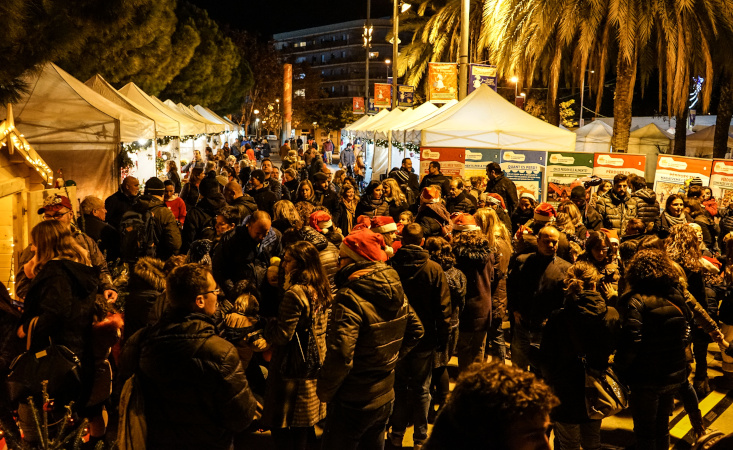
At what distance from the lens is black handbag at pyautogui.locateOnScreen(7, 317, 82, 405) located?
386 centimetres

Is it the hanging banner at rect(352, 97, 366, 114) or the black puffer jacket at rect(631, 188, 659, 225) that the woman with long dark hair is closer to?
the black puffer jacket at rect(631, 188, 659, 225)

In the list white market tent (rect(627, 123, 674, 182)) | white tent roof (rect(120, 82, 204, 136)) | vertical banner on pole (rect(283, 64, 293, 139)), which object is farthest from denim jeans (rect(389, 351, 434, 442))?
vertical banner on pole (rect(283, 64, 293, 139))

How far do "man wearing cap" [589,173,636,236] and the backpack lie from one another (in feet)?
21.5

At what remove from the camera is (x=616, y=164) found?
1242cm

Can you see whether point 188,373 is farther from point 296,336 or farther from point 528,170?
point 528,170

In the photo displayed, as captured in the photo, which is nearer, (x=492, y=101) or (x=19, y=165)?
(x=19, y=165)

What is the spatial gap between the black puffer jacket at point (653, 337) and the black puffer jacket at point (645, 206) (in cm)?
571

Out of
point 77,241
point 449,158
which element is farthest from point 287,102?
point 77,241

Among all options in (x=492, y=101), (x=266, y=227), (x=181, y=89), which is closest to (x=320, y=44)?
(x=181, y=89)

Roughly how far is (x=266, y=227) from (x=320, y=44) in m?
124

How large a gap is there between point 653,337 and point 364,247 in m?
2.17

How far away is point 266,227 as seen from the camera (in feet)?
18.0

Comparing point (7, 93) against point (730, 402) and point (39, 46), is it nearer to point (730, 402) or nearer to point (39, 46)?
point (39, 46)

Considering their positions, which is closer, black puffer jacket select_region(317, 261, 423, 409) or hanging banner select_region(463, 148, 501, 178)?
black puffer jacket select_region(317, 261, 423, 409)
